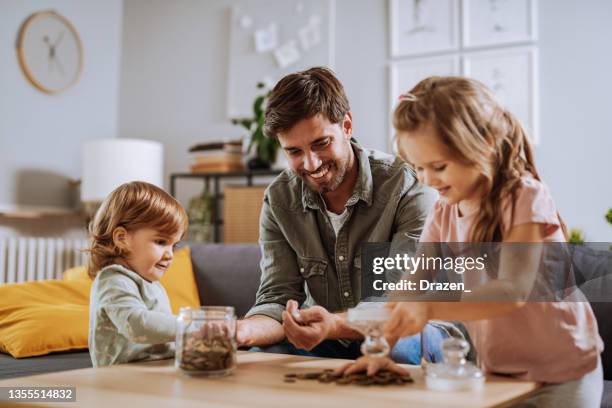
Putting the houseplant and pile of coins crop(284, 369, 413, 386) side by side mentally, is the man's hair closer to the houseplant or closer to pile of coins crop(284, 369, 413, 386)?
pile of coins crop(284, 369, 413, 386)

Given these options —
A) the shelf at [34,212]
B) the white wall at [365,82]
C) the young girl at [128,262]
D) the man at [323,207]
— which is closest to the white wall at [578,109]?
the white wall at [365,82]

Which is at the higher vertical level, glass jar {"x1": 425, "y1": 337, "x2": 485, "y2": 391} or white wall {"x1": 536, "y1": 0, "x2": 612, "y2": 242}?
white wall {"x1": 536, "y1": 0, "x2": 612, "y2": 242}

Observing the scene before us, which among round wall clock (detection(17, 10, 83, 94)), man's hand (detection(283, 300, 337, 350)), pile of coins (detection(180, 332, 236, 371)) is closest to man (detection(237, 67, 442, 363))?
man's hand (detection(283, 300, 337, 350))

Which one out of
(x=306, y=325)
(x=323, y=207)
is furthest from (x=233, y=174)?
(x=306, y=325)

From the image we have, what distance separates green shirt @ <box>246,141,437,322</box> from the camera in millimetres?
1792

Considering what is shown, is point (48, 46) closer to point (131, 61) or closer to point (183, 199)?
point (131, 61)

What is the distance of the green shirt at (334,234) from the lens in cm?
179

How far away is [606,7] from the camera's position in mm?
3240

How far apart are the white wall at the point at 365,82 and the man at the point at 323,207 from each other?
5.77 feet

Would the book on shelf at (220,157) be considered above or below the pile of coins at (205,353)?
above

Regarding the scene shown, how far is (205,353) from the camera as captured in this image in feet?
3.61

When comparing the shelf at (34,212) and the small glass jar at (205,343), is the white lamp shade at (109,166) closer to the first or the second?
the shelf at (34,212)

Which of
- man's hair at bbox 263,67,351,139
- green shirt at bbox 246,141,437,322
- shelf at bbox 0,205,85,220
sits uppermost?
man's hair at bbox 263,67,351,139

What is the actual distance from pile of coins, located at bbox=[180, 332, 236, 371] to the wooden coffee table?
0.8 inches
